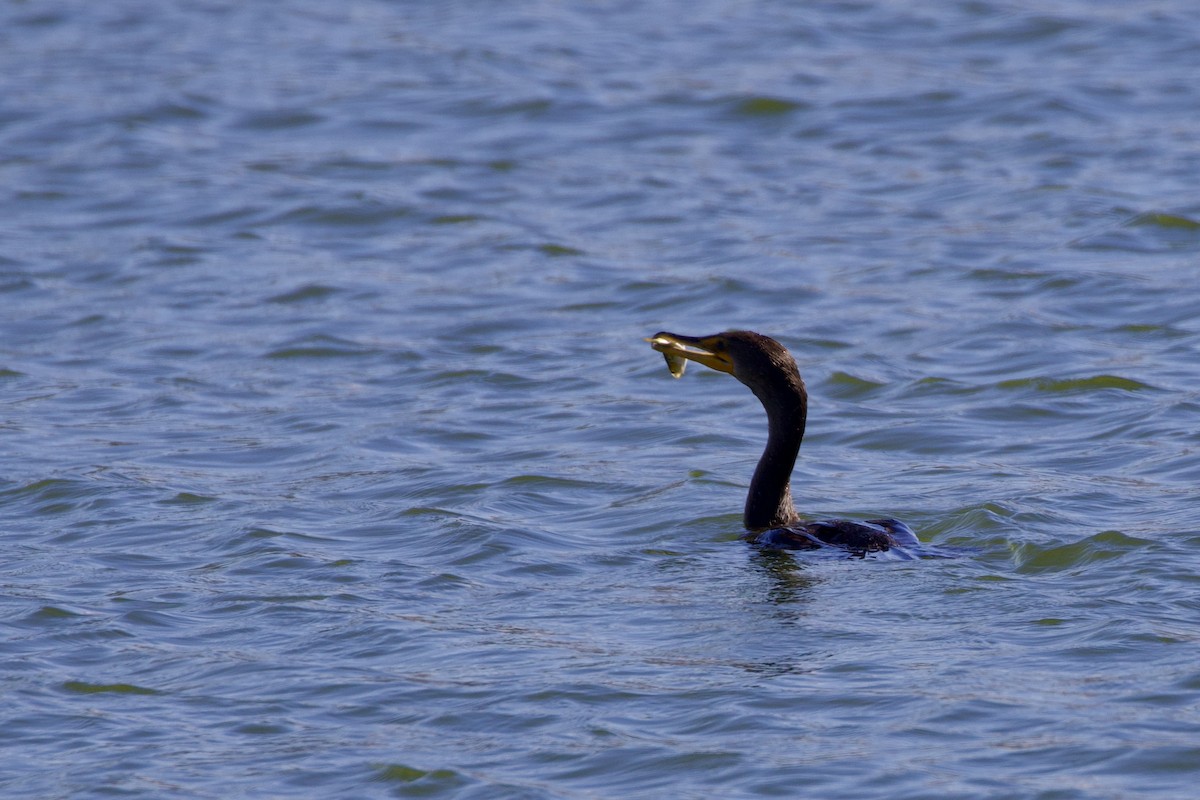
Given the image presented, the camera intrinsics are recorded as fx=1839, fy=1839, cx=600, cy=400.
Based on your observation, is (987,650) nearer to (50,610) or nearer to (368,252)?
(50,610)

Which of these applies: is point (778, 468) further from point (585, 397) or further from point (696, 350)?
point (585, 397)

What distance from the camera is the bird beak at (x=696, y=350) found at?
28.4 ft

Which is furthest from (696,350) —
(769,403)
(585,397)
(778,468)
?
(585,397)

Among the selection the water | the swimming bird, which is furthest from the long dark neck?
the water

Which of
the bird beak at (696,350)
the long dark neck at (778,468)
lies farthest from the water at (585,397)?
the bird beak at (696,350)

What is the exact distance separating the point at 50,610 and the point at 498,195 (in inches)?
359

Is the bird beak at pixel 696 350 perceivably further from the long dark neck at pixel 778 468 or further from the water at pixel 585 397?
the water at pixel 585 397

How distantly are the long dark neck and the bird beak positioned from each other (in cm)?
30

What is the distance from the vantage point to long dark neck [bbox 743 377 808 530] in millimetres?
8578

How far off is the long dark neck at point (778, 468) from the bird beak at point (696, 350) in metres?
0.30

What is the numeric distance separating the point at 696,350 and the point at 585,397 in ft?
9.03

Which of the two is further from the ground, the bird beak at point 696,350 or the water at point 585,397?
the bird beak at point 696,350

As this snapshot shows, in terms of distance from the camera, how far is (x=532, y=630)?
7367mm

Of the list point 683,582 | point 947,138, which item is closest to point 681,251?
point 947,138
